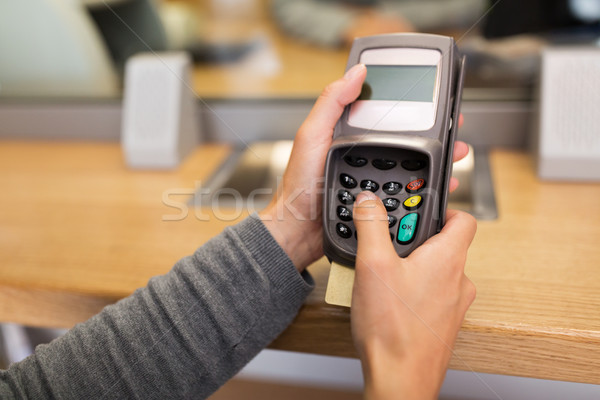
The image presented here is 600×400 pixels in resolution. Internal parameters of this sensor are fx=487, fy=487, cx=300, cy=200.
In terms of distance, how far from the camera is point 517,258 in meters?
0.48

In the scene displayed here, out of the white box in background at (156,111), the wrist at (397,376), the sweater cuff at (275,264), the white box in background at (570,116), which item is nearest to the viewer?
the wrist at (397,376)

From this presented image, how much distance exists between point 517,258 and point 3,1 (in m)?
0.89

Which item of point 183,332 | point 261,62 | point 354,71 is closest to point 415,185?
point 354,71

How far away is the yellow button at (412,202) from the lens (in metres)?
0.39

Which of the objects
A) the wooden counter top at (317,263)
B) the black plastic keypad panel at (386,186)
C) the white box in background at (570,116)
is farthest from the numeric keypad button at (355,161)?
the white box in background at (570,116)

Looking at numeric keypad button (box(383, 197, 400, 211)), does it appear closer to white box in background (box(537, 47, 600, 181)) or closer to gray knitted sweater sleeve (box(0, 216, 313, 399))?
gray knitted sweater sleeve (box(0, 216, 313, 399))

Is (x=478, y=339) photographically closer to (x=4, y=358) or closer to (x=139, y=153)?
(x=139, y=153)

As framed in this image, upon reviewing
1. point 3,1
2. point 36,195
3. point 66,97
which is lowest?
point 36,195

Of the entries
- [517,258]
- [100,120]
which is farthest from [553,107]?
[100,120]

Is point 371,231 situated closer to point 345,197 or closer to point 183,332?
point 345,197

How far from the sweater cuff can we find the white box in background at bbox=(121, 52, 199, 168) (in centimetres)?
31

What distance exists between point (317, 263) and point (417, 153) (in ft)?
0.52

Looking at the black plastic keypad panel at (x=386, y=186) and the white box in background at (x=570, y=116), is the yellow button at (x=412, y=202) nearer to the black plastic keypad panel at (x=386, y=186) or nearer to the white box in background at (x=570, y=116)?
the black plastic keypad panel at (x=386, y=186)

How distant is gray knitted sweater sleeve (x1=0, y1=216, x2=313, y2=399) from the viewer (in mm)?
389
